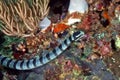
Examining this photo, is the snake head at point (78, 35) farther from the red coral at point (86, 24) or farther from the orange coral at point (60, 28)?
the orange coral at point (60, 28)

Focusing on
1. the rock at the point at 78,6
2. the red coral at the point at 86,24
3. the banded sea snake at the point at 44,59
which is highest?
the rock at the point at 78,6

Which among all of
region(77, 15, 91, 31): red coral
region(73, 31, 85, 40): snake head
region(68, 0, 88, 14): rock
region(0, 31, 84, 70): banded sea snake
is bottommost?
region(0, 31, 84, 70): banded sea snake

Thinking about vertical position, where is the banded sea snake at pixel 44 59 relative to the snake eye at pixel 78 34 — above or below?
below

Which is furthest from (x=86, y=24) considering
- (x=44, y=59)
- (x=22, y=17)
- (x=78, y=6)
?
(x=22, y=17)

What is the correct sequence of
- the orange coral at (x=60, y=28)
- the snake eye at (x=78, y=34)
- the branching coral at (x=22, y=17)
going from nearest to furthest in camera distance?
the snake eye at (x=78, y=34) → the branching coral at (x=22, y=17) → the orange coral at (x=60, y=28)

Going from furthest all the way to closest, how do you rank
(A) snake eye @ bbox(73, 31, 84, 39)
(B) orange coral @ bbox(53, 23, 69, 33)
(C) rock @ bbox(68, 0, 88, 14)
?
(C) rock @ bbox(68, 0, 88, 14) < (B) orange coral @ bbox(53, 23, 69, 33) < (A) snake eye @ bbox(73, 31, 84, 39)

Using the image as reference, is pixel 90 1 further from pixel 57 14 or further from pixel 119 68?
pixel 119 68

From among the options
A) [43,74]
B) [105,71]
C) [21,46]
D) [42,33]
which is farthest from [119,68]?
[21,46]

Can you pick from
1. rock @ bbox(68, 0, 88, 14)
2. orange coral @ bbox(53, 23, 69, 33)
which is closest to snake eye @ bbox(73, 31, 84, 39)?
orange coral @ bbox(53, 23, 69, 33)

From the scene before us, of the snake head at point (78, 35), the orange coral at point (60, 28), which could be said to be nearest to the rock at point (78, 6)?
the orange coral at point (60, 28)

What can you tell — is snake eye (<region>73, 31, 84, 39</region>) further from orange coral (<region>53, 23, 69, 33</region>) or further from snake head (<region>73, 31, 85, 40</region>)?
orange coral (<region>53, 23, 69, 33</region>)
